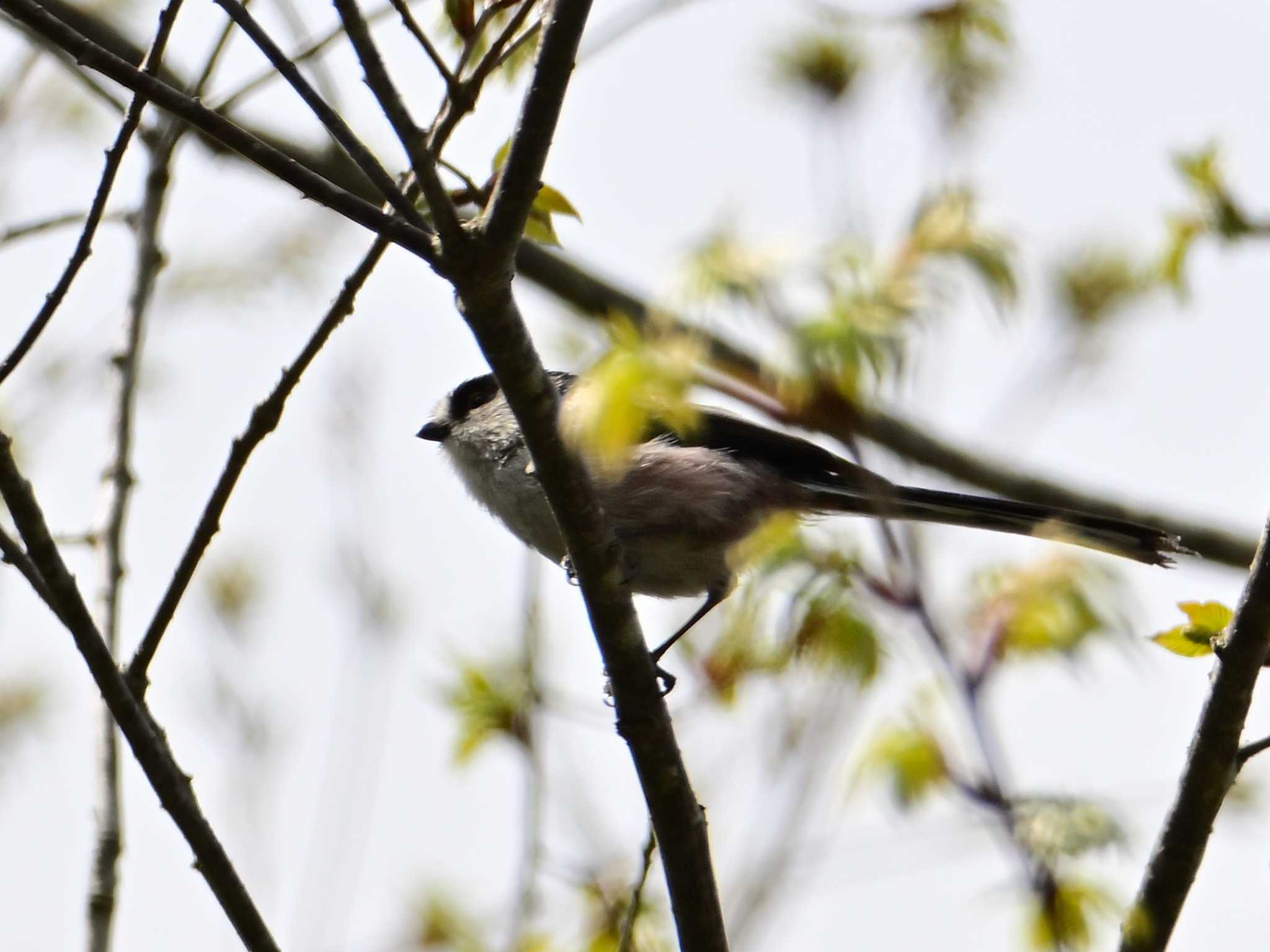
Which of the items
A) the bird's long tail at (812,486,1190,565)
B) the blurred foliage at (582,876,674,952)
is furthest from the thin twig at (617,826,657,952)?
the bird's long tail at (812,486,1190,565)

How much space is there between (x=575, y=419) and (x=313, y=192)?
2.04 feet

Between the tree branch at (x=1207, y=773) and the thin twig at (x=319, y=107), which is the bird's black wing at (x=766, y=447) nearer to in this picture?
the tree branch at (x=1207, y=773)

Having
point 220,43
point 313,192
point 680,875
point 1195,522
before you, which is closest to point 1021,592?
point 680,875

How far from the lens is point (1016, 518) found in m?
4.08

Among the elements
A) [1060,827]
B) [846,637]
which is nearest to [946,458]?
[846,637]

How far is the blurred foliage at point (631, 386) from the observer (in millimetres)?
1973

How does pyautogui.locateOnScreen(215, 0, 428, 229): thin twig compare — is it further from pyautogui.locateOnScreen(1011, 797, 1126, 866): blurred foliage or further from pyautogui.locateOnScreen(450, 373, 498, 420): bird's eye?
pyautogui.locateOnScreen(450, 373, 498, 420): bird's eye

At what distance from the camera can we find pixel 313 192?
2203 millimetres

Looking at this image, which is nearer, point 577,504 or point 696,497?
point 577,504

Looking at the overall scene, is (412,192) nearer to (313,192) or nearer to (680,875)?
(313,192)

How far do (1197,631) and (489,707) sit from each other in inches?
70.5

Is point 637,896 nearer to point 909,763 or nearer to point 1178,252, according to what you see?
point 909,763

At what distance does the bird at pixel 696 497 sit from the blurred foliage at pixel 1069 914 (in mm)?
1326

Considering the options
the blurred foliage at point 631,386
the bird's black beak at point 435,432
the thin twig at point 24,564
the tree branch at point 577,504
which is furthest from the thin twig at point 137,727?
the bird's black beak at point 435,432
